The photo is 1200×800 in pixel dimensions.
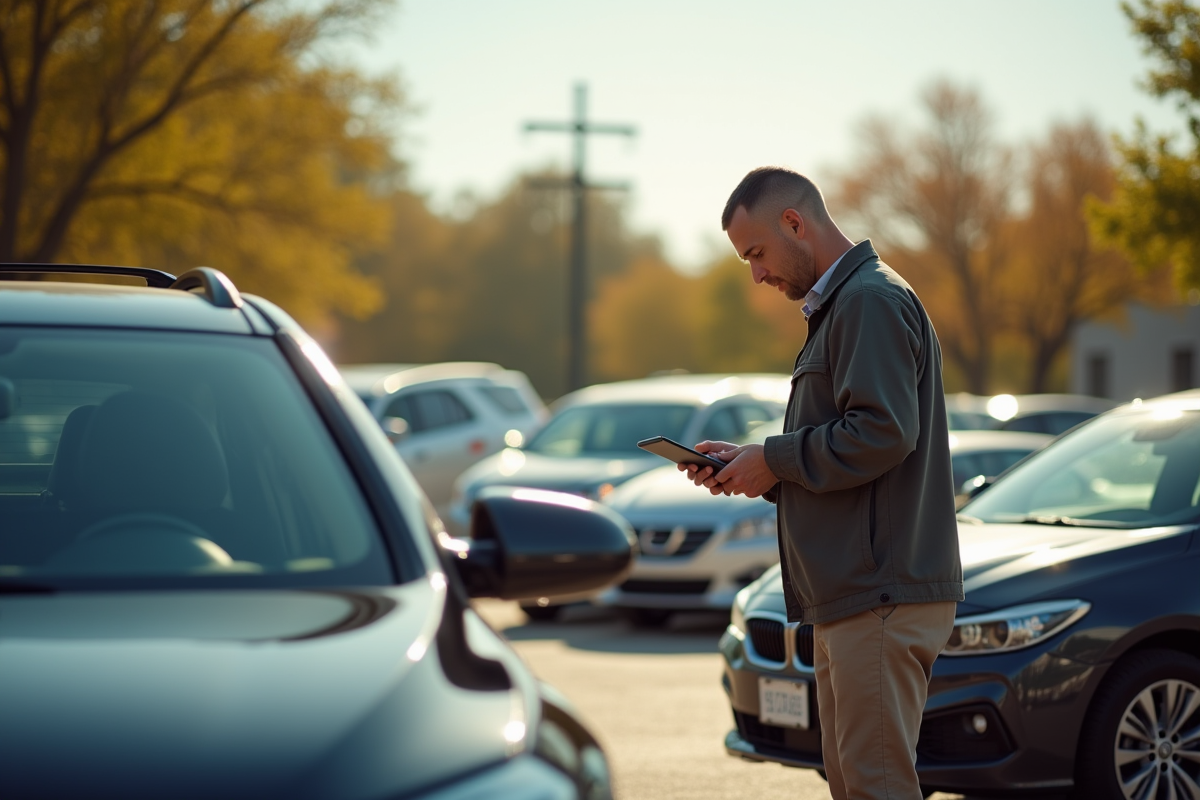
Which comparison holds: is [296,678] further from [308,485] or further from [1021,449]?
[1021,449]

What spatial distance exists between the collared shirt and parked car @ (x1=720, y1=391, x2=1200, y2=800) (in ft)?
5.19

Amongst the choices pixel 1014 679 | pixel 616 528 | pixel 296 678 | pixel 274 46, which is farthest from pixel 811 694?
pixel 274 46

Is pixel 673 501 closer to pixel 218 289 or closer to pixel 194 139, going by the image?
pixel 218 289

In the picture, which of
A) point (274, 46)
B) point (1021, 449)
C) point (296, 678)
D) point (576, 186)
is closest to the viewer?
point (296, 678)

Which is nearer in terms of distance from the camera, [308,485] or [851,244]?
[308,485]

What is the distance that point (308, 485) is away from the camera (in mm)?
A: 2746

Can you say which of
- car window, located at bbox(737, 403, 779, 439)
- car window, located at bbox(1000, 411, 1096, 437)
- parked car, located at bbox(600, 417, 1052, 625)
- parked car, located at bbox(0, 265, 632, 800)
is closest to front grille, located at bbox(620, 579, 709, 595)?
parked car, located at bbox(600, 417, 1052, 625)

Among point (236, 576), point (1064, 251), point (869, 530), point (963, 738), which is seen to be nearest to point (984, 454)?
point (963, 738)

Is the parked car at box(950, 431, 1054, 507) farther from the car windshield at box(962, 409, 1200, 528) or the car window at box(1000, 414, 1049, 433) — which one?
the car window at box(1000, 414, 1049, 433)

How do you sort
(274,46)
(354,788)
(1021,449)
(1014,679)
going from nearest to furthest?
(354,788) → (1014,679) → (1021,449) → (274,46)

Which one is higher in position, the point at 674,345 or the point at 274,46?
the point at 274,46

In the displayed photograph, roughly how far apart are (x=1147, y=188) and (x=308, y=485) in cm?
2382

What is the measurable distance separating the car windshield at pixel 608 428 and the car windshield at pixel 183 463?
1001 centimetres

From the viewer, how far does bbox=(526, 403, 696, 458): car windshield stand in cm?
1327
